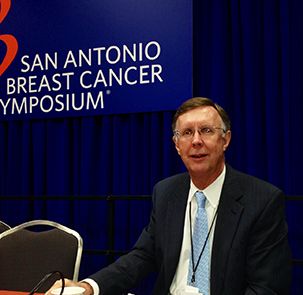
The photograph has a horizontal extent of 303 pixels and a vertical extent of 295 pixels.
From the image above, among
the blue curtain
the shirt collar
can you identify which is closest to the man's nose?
the shirt collar

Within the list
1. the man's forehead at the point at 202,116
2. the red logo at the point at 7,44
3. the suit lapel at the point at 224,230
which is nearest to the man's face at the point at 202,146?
the man's forehead at the point at 202,116

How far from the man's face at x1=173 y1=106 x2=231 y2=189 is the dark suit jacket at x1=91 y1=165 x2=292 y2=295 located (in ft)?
0.31

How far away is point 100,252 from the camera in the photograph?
2.57 m

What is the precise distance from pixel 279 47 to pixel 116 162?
5.15 feet

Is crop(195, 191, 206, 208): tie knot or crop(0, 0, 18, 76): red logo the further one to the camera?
crop(0, 0, 18, 76): red logo

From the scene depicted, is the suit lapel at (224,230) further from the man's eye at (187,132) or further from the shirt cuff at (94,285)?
the shirt cuff at (94,285)

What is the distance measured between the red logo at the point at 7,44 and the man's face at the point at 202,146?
2.36 m

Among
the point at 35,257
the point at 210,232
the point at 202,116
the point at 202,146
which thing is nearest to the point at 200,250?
the point at 210,232

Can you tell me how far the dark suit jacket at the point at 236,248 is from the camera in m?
1.25

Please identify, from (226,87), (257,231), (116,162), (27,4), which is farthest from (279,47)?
(27,4)

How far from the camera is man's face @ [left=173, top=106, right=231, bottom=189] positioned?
4.67 ft

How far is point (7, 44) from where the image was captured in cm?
323

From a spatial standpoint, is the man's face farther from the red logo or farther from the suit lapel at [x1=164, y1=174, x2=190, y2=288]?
the red logo

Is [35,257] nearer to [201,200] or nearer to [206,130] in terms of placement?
[201,200]
